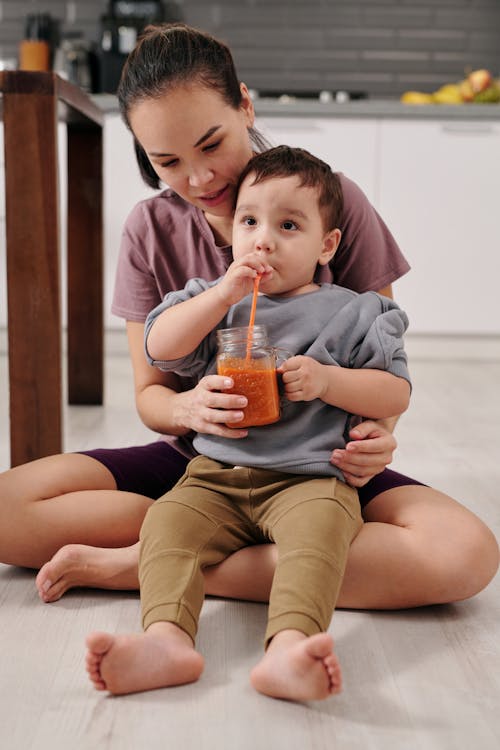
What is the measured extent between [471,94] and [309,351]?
2.77 metres

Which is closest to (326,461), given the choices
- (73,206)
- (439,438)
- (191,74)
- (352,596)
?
(352,596)

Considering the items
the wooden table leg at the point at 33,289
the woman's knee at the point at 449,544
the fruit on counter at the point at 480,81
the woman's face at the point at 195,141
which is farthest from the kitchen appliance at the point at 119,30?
the woman's knee at the point at 449,544

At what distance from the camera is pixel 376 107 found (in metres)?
3.39

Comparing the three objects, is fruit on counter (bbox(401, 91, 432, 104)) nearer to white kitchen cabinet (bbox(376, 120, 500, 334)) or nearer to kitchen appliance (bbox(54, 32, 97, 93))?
white kitchen cabinet (bbox(376, 120, 500, 334))

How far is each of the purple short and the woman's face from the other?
384 millimetres

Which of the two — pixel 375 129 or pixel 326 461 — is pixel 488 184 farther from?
pixel 326 461

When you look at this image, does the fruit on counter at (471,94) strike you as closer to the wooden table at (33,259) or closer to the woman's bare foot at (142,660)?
the wooden table at (33,259)

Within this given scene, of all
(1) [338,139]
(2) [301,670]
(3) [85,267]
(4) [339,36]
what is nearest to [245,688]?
(2) [301,670]

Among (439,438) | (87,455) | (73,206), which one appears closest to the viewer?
(87,455)

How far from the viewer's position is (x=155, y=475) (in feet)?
4.46

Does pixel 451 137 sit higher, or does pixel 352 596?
pixel 451 137

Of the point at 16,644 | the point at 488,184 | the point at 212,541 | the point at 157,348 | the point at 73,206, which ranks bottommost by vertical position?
the point at 16,644

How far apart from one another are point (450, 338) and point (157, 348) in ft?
8.53

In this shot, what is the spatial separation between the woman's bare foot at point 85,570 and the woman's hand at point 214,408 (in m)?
0.18
